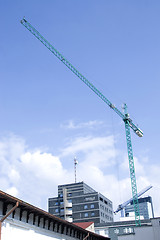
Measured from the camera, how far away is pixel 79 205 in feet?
401

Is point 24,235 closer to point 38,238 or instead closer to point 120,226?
point 38,238

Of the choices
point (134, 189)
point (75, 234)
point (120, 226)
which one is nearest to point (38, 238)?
point (75, 234)

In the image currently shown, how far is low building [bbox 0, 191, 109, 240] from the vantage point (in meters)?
20.4

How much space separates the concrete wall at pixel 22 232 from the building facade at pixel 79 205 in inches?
3738

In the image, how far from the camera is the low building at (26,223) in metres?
20.4

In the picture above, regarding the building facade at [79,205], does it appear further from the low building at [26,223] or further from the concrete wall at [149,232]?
the low building at [26,223]

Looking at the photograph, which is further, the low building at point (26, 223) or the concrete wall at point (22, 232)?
the concrete wall at point (22, 232)

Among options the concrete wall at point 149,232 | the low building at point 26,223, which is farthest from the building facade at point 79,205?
the low building at point 26,223

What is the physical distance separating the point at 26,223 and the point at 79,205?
10251 centimetres

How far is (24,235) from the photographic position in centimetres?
2328

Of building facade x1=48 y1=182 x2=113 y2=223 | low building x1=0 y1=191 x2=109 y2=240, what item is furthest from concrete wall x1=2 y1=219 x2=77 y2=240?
building facade x1=48 y1=182 x2=113 y2=223

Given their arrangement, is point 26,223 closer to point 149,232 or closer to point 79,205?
point 149,232

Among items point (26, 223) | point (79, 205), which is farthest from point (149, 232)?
point (79, 205)

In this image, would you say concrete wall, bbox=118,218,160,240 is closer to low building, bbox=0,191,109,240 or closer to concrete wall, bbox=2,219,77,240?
low building, bbox=0,191,109,240
